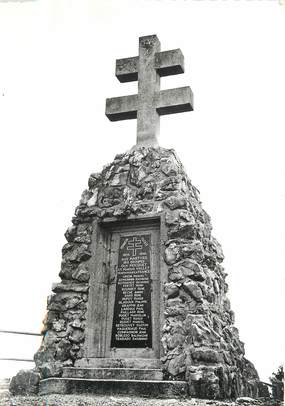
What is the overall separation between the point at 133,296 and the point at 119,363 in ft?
2.93

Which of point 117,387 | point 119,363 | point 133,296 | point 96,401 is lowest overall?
point 96,401

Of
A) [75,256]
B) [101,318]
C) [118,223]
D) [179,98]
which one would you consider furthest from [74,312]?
[179,98]

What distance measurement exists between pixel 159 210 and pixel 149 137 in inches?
58.8

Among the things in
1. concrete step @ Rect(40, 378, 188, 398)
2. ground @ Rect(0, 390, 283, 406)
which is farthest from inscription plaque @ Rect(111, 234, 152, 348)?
ground @ Rect(0, 390, 283, 406)

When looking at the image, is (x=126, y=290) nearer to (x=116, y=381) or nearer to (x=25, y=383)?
(x=116, y=381)

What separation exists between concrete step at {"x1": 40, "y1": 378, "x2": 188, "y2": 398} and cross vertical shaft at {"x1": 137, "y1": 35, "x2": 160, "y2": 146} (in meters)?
3.64

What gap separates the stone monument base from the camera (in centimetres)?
522

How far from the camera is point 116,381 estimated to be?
17.7 feet

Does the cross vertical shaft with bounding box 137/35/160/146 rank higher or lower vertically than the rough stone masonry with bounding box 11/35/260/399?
higher

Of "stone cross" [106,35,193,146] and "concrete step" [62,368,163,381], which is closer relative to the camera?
"concrete step" [62,368,163,381]

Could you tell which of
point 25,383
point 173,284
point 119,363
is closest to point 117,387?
point 119,363

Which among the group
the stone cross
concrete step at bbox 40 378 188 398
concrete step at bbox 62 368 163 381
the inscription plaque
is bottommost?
concrete step at bbox 40 378 188 398

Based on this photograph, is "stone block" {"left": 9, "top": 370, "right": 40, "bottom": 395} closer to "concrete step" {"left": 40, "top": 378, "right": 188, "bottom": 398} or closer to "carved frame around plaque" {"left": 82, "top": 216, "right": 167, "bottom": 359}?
"concrete step" {"left": 40, "top": 378, "right": 188, "bottom": 398}

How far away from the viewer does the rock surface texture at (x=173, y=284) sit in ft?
18.0
